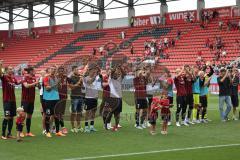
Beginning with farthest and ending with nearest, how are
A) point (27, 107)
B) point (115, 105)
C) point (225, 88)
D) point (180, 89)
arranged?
1. point (225, 88)
2. point (180, 89)
3. point (115, 105)
4. point (27, 107)

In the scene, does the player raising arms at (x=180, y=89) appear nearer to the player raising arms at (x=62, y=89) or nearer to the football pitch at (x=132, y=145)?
the football pitch at (x=132, y=145)

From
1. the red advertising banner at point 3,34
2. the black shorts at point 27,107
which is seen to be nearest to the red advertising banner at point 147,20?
the red advertising banner at point 3,34

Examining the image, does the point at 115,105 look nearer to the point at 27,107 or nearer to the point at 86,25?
the point at 27,107

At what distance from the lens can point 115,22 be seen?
49719mm

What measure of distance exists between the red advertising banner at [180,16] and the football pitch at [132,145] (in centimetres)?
2879

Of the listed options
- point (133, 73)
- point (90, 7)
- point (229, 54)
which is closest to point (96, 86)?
point (133, 73)

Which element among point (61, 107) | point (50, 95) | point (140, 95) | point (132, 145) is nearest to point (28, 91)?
point (50, 95)

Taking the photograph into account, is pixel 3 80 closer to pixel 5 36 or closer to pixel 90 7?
pixel 90 7


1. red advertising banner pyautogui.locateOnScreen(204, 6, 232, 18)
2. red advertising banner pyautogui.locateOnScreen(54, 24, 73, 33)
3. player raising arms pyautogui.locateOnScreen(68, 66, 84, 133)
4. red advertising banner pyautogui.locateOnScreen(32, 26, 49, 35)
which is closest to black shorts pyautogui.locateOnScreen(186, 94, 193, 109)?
player raising arms pyautogui.locateOnScreen(68, 66, 84, 133)

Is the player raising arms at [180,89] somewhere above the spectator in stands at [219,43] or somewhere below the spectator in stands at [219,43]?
below

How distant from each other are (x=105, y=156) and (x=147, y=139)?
2.55 meters

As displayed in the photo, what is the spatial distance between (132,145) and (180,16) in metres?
33.5

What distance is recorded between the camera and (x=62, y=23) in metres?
55.6

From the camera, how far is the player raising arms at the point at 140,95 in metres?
13.6
